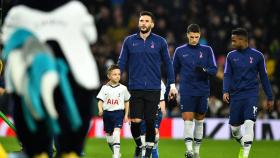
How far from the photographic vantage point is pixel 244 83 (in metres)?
12.4

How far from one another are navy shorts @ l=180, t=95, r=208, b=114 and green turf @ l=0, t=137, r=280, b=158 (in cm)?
149

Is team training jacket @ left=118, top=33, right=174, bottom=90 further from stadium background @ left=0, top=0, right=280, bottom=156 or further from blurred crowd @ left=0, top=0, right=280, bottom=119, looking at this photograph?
blurred crowd @ left=0, top=0, right=280, bottom=119

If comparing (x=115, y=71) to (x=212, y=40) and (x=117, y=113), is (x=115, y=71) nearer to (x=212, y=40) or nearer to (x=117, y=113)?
(x=117, y=113)

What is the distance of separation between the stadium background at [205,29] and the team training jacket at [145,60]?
813 cm

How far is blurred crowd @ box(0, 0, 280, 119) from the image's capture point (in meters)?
22.0

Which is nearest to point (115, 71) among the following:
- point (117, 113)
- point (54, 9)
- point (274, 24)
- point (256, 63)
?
point (117, 113)

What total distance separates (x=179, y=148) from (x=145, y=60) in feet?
16.1

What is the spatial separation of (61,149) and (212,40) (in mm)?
17091

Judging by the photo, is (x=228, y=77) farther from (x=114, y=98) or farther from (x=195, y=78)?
(x=114, y=98)

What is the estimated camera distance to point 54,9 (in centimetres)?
561

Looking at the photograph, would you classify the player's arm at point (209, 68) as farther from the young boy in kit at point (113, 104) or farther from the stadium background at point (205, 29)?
the stadium background at point (205, 29)

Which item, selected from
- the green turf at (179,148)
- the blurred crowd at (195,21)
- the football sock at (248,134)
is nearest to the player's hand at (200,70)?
the football sock at (248,134)

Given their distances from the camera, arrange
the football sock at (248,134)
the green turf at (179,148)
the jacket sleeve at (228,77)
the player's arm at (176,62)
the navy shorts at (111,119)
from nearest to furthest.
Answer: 1. the navy shorts at (111,119)
2. the football sock at (248,134)
3. the jacket sleeve at (228,77)
4. the player's arm at (176,62)
5. the green turf at (179,148)

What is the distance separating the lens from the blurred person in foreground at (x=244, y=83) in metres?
12.3
